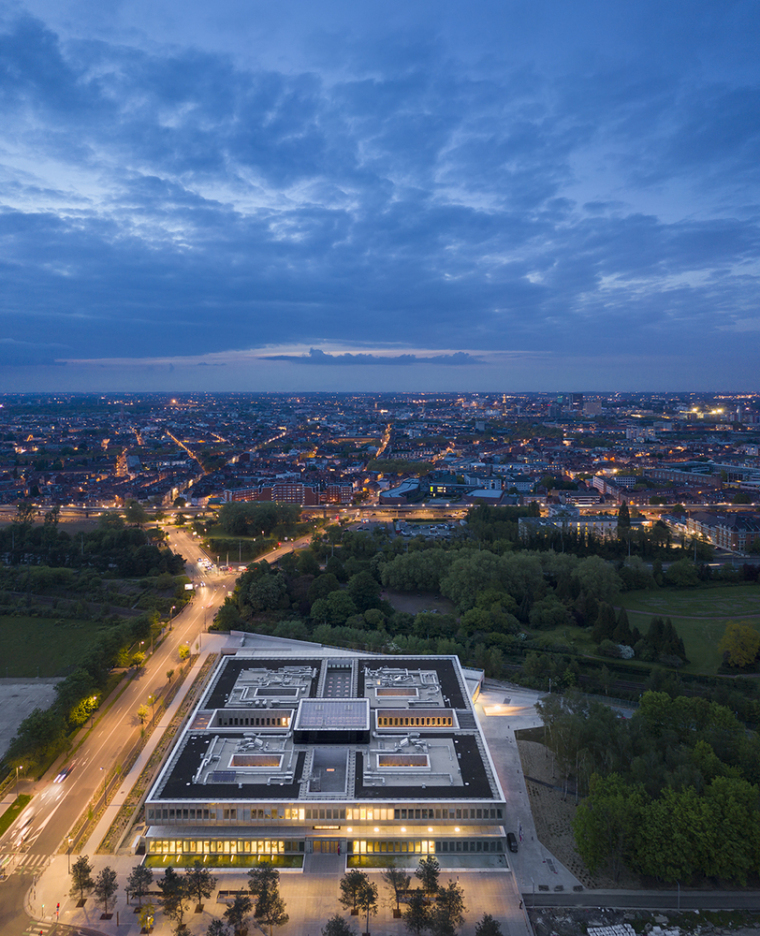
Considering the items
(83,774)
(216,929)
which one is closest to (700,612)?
(216,929)

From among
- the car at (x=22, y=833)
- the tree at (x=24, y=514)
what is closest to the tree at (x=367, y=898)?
the car at (x=22, y=833)

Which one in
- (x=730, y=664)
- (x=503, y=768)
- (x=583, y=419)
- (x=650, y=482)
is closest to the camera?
(x=503, y=768)

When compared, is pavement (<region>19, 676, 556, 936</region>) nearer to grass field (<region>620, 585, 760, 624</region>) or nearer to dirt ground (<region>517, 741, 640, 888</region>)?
dirt ground (<region>517, 741, 640, 888</region>)

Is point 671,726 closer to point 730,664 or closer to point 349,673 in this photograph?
point 730,664

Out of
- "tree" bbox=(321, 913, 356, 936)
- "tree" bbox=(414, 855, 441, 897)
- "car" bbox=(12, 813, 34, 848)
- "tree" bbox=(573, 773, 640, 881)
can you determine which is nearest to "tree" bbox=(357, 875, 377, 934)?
"tree" bbox=(321, 913, 356, 936)

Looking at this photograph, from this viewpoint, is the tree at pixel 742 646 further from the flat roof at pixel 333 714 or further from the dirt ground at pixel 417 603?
the flat roof at pixel 333 714

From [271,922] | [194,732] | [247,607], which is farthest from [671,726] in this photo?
[247,607]

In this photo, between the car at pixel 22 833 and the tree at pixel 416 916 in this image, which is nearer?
the tree at pixel 416 916
